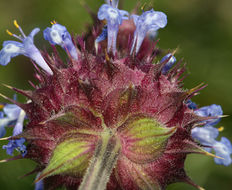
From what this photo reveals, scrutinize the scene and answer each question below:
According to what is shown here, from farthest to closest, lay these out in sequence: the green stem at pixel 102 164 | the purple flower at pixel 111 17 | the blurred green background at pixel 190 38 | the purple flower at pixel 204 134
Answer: the blurred green background at pixel 190 38 < the purple flower at pixel 204 134 < the purple flower at pixel 111 17 < the green stem at pixel 102 164

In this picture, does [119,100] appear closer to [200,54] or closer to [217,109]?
[217,109]

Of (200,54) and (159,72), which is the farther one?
(200,54)

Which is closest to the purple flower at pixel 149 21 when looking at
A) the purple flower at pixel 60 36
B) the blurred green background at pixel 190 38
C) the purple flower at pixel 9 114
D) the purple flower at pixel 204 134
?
the purple flower at pixel 60 36

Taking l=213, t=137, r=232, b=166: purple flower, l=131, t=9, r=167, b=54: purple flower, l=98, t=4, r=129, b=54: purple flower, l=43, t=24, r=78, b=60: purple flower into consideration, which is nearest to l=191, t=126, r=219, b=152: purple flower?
l=213, t=137, r=232, b=166: purple flower

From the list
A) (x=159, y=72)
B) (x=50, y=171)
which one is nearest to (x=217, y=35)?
(x=159, y=72)

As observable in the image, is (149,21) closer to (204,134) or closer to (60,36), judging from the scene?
(60,36)

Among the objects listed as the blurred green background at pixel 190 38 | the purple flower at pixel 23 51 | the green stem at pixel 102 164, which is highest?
the blurred green background at pixel 190 38

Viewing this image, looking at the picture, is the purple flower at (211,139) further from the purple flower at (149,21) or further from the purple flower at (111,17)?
the purple flower at (111,17)
